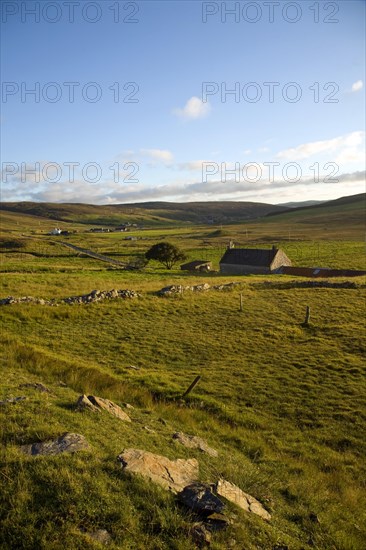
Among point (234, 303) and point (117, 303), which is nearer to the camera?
point (117, 303)

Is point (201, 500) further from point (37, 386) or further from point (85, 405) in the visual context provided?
point (37, 386)

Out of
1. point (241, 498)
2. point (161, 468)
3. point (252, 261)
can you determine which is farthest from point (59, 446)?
point (252, 261)

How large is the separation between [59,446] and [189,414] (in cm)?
634

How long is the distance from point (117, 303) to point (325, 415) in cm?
1882

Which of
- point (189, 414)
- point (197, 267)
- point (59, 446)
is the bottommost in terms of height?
point (189, 414)

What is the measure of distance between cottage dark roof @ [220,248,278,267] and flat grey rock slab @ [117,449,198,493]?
5444 centimetres

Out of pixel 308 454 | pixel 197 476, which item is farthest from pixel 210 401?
pixel 197 476

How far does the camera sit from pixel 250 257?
6356 centimetres

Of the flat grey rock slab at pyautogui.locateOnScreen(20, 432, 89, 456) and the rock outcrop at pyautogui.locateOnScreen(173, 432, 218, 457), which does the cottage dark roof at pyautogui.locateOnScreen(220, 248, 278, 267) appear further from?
the flat grey rock slab at pyautogui.locateOnScreen(20, 432, 89, 456)

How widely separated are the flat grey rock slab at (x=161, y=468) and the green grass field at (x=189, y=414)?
0.29 meters

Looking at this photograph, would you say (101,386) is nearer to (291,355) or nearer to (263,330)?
(291,355)

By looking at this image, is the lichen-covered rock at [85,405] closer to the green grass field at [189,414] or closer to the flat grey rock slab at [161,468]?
the green grass field at [189,414]

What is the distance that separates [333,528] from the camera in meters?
7.52

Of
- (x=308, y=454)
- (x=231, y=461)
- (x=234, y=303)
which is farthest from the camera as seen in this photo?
(x=234, y=303)
